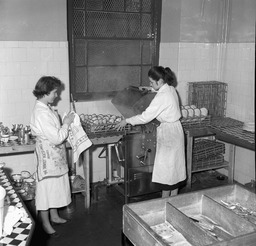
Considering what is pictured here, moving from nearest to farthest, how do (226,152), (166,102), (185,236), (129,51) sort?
(185,236) → (166,102) → (129,51) → (226,152)

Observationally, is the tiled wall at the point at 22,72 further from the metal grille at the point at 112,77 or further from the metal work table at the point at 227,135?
the metal work table at the point at 227,135

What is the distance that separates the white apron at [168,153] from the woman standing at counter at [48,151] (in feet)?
3.61

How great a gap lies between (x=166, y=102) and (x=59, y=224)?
189 centimetres

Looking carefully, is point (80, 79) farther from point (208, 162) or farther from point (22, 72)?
point (208, 162)

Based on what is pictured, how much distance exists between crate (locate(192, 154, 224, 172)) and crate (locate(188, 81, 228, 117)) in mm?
694

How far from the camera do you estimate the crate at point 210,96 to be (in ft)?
19.6

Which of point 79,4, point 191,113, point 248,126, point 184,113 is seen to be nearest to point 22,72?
point 79,4

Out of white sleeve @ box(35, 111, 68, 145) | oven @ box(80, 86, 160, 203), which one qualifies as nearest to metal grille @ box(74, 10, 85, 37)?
oven @ box(80, 86, 160, 203)

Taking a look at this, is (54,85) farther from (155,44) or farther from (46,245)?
(155,44)

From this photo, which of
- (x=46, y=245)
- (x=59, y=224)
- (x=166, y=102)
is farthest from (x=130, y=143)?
(x=46, y=245)

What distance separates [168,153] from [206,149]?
4.31ft

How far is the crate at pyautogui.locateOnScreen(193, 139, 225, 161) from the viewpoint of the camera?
5652 millimetres

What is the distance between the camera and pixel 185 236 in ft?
9.87

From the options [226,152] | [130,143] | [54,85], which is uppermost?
[54,85]
